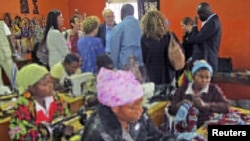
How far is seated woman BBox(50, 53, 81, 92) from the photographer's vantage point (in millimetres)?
1766

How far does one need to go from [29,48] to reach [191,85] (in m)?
0.97

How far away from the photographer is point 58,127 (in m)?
1.44

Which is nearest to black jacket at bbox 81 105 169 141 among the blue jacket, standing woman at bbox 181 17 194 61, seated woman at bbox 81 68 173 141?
seated woman at bbox 81 68 173 141

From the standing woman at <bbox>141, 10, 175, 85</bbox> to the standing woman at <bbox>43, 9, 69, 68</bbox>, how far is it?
20.4 inches

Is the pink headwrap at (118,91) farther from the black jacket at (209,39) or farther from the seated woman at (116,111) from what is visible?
the black jacket at (209,39)

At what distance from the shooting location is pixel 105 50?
227 cm

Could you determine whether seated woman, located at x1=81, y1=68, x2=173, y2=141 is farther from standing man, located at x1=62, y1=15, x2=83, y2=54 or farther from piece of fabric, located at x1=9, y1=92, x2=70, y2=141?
standing man, located at x1=62, y1=15, x2=83, y2=54

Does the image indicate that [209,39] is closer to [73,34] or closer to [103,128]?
[73,34]

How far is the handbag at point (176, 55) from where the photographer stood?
6.57ft

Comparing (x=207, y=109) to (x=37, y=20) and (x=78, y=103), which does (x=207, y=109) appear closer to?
(x=78, y=103)

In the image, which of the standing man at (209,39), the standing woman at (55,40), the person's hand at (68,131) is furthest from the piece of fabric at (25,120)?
the standing man at (209,39)

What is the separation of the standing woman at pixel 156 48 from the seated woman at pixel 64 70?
1.51 ft

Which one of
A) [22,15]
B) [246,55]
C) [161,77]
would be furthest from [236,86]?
[22,15]

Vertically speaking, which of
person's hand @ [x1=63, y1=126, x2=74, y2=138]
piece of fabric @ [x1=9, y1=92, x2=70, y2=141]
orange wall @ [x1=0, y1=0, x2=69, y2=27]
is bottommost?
person's hand @ [x1=63, y1=126, x2=74, y2=138]
